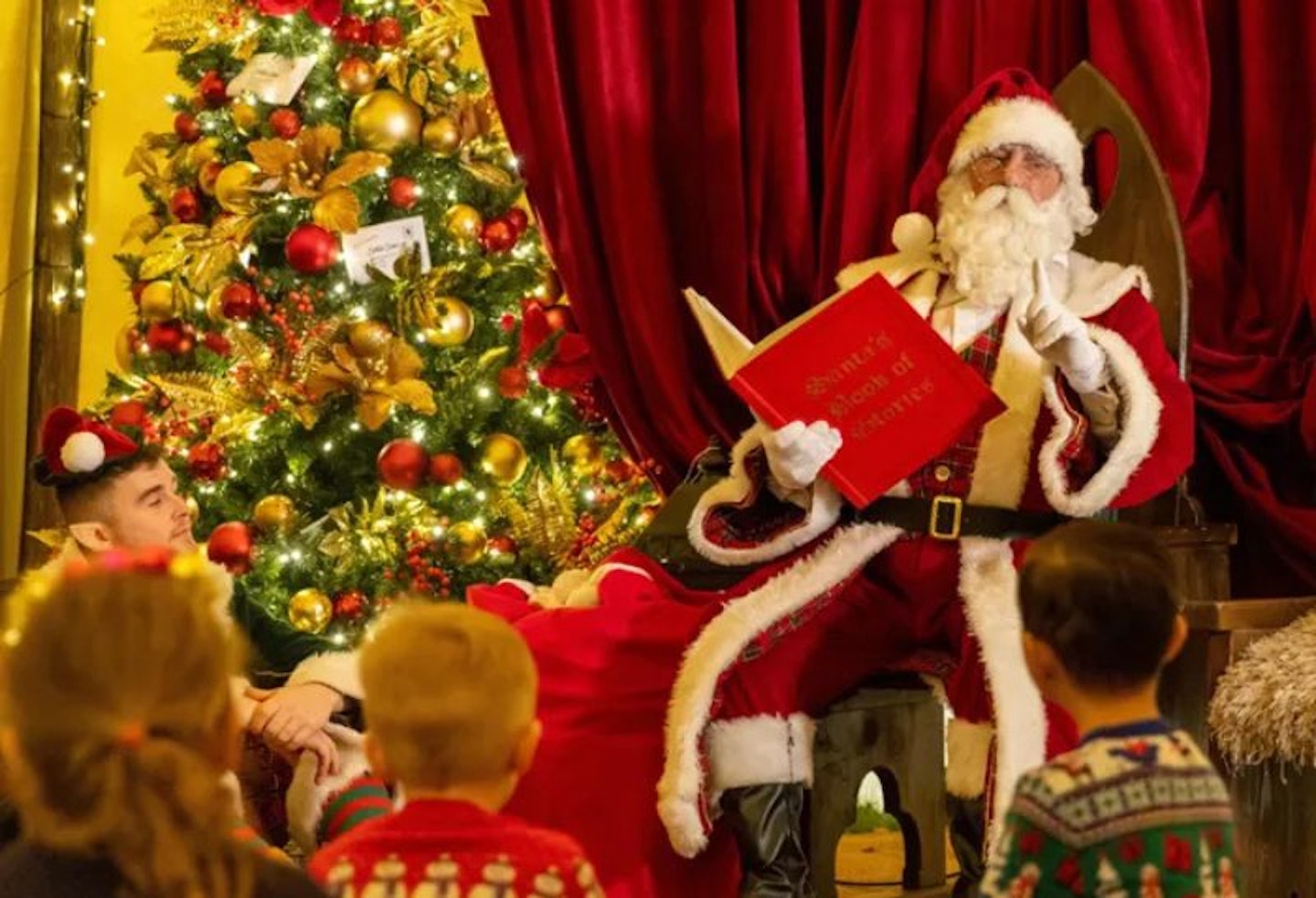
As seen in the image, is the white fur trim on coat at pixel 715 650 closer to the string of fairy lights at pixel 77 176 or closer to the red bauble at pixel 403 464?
the red bauble at pixel 403 464

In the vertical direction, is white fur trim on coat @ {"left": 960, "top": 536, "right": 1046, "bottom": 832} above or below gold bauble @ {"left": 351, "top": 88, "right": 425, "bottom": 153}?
below

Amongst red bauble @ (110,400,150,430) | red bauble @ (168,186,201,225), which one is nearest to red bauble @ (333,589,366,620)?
red bauble @ (110,400,150,430)

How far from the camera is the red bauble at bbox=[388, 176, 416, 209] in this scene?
13.6ft

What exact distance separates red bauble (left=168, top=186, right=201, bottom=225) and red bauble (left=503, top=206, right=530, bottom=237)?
0.76 metres

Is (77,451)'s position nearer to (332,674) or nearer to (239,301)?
(332,674)

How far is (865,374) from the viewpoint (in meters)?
2.89

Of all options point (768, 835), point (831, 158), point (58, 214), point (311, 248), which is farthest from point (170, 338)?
point (768, 835)

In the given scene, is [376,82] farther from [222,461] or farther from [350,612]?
[350,612]

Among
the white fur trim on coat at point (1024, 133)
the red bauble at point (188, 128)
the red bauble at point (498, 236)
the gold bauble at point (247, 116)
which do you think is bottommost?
the red bauble at point (498, 236)

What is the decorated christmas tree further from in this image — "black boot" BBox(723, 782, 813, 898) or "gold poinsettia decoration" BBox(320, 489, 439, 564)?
"black boot" BBox(723, 782, 813, 898)

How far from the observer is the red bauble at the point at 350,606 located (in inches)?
160

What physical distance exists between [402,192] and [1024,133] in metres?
1.62

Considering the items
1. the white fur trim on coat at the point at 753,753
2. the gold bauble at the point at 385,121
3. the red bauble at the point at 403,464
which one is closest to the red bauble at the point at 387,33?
the gold bauble at the point at 385,121

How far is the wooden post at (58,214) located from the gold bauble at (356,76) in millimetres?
1470
